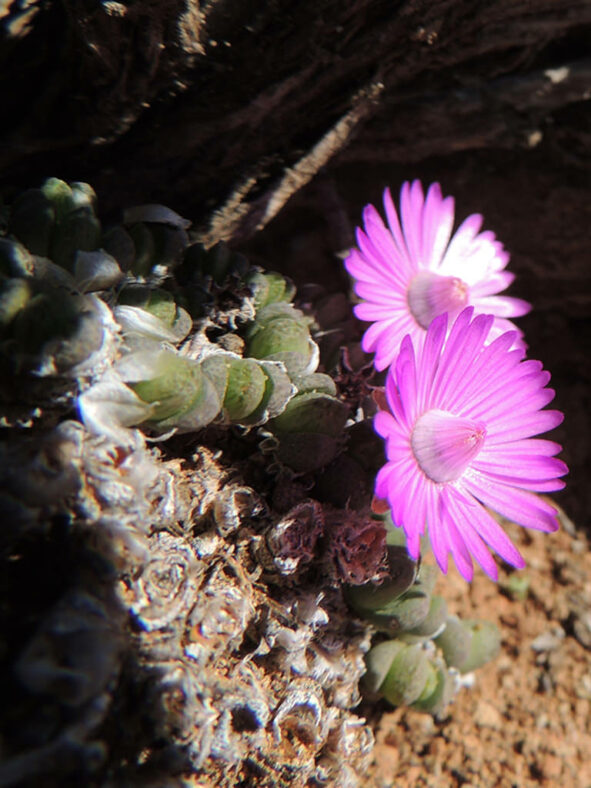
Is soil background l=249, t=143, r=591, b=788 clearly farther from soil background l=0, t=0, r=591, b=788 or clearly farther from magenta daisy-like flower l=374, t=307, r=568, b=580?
magenta daisy-like flower l=374, t=307, r=568, b=580

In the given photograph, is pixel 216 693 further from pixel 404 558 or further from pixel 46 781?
pixel 404 558

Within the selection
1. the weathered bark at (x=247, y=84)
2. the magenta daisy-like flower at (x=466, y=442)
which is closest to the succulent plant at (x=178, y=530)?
the magenta daisy-like flower at (x=466, y=442)

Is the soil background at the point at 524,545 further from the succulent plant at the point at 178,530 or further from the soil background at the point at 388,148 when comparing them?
the succulent plant at the point at 178,530

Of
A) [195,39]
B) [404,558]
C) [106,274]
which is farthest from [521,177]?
[106,274]

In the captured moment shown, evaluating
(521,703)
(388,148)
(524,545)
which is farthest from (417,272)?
(521,703)

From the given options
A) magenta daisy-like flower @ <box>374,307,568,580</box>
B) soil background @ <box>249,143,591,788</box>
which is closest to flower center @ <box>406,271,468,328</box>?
magenta daisy-like flower @ <box>374,307,568,580</box>

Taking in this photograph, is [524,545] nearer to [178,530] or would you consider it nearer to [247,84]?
[178,530]
